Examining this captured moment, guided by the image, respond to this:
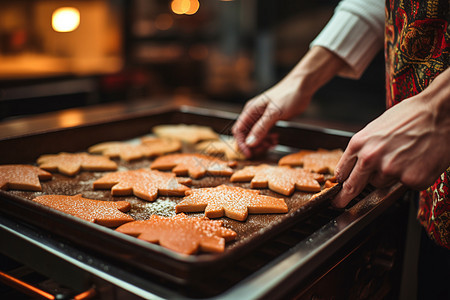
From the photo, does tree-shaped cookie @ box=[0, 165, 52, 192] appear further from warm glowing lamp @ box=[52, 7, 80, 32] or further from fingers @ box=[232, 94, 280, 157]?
warm glowing lamp @ box=[52, 7, 80, 32]

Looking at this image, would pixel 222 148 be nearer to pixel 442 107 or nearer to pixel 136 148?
pixel 136 148

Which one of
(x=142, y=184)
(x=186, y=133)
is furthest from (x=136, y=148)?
(x=142, y=184)

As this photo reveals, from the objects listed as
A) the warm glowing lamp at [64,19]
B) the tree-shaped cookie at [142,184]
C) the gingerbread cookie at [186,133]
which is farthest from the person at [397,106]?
the warm glowing lamp at [64,19]

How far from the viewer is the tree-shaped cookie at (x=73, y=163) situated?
4.79ft

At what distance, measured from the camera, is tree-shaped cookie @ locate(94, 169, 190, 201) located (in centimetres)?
129

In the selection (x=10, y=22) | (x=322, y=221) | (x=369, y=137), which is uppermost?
(x=10, y=22)

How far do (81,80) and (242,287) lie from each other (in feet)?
10.2

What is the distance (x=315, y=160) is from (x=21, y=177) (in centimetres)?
99

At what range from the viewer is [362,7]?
1.50m

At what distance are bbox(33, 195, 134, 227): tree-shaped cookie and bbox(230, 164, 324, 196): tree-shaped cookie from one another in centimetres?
43

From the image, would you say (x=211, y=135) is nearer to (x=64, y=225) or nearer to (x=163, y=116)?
(x=163, y=116)

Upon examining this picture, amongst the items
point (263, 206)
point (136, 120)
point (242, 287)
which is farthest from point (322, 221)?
point (136, 120)

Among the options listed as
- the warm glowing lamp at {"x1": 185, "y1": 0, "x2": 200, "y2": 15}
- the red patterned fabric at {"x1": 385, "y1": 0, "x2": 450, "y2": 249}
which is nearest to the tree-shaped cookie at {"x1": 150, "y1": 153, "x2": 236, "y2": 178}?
the red patterned fabric at {"x1": 385, "y1": 0, "x2": 450, "y2": 249}

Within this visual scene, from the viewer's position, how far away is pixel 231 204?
3.84ft
